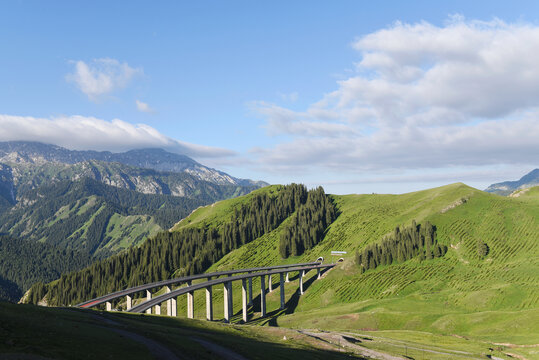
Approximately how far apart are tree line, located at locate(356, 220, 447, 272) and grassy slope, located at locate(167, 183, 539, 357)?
3883 mm

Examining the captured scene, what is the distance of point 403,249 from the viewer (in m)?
138

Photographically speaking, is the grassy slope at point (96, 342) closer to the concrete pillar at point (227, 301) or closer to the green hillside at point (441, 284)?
the green hillside at point (441, 284)

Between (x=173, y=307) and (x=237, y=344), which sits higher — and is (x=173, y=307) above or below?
below

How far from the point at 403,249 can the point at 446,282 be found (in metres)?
24.4

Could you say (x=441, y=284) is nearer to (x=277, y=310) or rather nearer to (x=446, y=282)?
(x=446, y=282)

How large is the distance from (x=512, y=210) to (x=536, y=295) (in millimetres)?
74066

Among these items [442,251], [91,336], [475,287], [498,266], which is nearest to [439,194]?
[442,251]

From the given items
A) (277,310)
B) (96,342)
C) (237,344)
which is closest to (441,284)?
(277,310)

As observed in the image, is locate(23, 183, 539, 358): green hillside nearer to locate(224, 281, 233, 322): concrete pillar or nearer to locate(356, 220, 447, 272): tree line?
locate(356, 220, 447, 272): tree line

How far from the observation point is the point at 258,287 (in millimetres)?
A: 154625

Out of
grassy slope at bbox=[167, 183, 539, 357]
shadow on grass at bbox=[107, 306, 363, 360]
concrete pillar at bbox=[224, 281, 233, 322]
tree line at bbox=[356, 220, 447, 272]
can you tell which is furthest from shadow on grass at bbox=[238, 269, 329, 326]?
shadow on grass at bbox=[107, 306, 363, 360]

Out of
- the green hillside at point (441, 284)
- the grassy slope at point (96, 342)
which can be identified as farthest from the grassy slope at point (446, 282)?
the grassy slope at point (96, 342)

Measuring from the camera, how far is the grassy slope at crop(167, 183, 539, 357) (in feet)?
273

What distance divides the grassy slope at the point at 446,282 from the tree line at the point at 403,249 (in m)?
3.88
